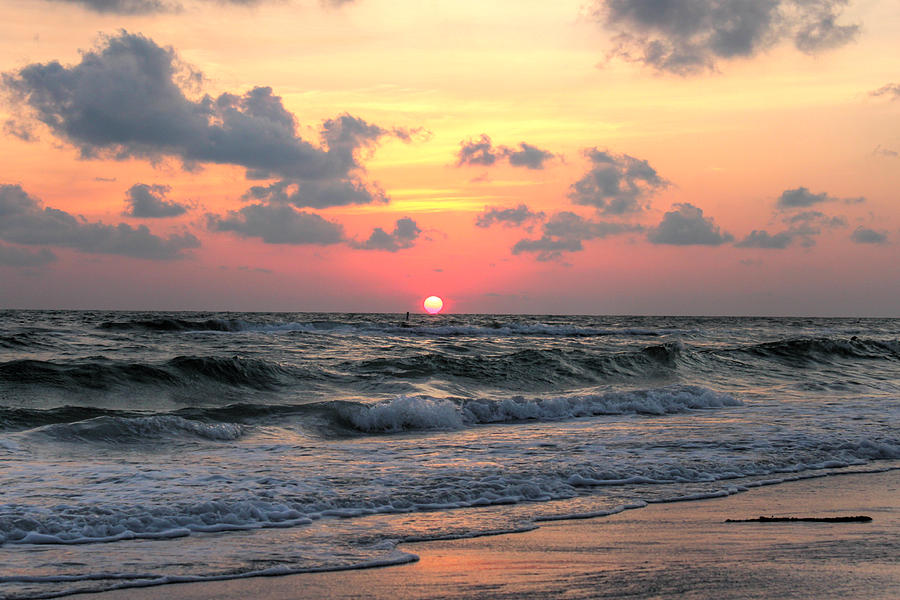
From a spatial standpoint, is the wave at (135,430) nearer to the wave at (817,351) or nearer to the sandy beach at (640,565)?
the sandy beach at (640,565)

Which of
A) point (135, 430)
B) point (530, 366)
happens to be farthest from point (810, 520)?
point (530, 366)

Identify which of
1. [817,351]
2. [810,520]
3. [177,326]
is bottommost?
[810,520]

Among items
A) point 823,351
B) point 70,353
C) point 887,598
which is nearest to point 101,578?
point 887,598

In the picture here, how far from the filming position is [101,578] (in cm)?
520

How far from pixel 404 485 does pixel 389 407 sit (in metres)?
5.54

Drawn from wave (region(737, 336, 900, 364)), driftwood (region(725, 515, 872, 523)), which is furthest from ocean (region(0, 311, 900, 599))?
wave (region(737, 336, 900, 364))

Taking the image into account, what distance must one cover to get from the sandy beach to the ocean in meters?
0.33

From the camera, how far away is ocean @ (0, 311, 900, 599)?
6.16 metres

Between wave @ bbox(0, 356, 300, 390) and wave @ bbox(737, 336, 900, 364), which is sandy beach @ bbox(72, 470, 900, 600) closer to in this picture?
wave @ bbox(0, 356, 300, 390)

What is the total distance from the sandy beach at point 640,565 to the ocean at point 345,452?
33 centimetres

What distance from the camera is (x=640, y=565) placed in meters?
5.47

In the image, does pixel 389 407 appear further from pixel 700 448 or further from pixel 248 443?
pixel 700 448

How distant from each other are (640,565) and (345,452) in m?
5.78

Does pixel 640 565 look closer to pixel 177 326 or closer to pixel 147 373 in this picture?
pixel 147 373
